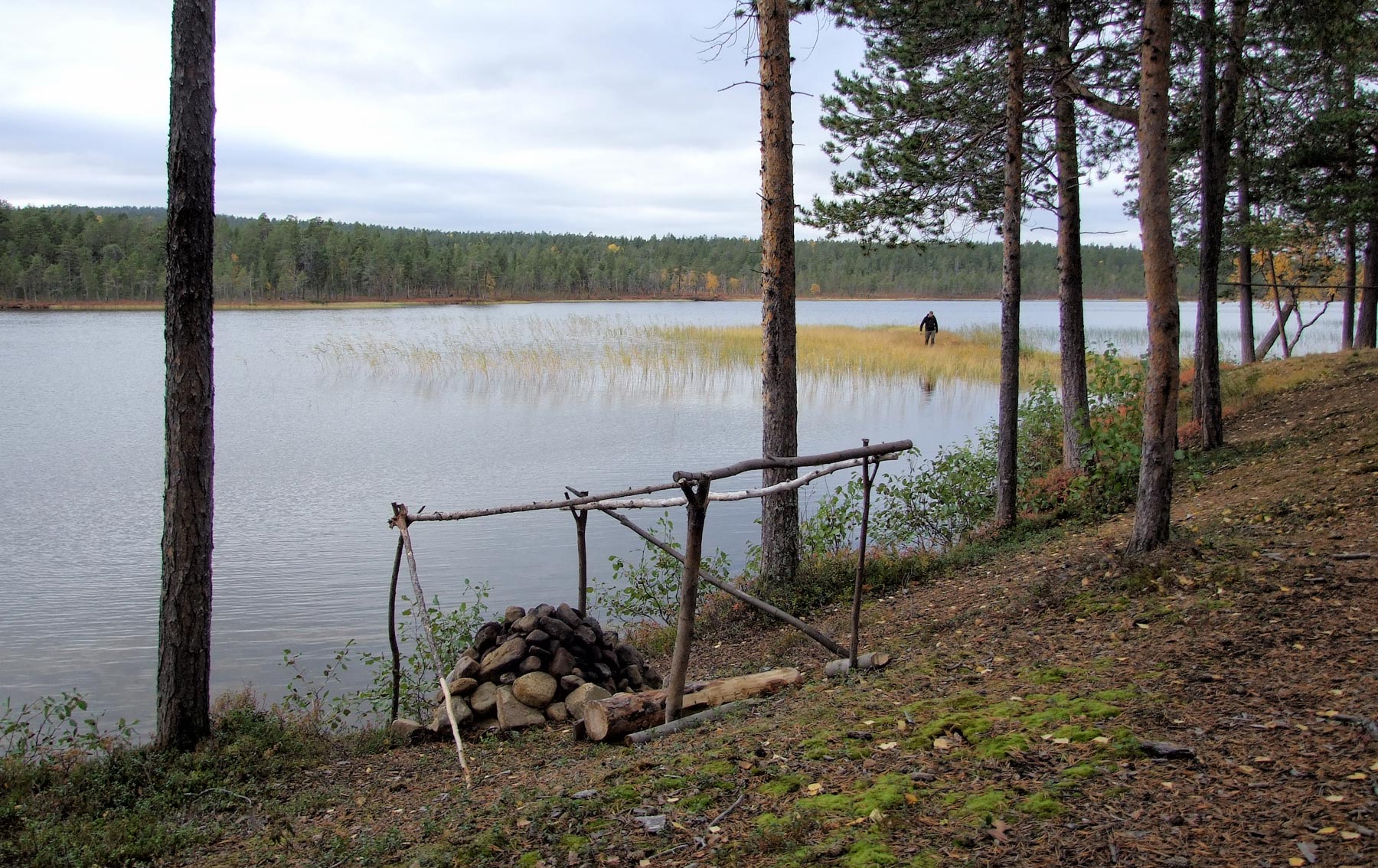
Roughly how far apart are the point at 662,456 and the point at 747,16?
9494 millimetres

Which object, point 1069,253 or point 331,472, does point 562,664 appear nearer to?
point 1069,253

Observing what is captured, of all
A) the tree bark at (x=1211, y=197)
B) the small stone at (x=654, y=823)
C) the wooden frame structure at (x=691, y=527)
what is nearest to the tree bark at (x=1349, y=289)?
the tree bark at (x=1211, y=197)

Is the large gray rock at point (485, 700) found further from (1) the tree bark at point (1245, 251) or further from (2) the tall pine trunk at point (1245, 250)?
(2) the tall pine trunk at point (1245, 250)

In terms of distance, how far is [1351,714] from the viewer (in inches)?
150

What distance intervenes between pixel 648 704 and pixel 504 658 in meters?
1.56

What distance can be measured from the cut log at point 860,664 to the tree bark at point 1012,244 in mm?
4143

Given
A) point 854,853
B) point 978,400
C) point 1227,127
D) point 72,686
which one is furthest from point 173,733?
point 978,400

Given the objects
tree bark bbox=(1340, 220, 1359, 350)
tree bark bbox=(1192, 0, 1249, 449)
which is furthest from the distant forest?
tree bark bbox=(1192, 0, 1249, 449)

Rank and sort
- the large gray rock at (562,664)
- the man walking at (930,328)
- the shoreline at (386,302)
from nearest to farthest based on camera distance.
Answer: the large gray rock at (562,664)
the man walking at (930,328)
the shoreline at (386,302)

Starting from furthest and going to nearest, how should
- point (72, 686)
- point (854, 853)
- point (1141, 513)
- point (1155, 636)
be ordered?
point (72, 686)
point (1141, 513)
point (1155, 636)
point (854, 853)

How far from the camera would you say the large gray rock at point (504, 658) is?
663 cm

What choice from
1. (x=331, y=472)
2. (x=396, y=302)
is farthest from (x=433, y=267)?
(x=331, y=472)

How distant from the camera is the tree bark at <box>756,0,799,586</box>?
25.5 feet

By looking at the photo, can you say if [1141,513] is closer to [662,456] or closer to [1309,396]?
[1309,396]
